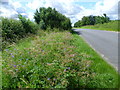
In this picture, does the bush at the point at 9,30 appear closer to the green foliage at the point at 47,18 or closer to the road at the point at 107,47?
the road at the point at 107,47

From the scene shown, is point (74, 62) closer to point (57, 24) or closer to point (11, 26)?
point (11, 26)

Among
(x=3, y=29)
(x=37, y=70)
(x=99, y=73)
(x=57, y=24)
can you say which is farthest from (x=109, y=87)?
(x=57, y=24)

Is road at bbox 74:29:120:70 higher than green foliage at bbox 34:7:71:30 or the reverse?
the reverse

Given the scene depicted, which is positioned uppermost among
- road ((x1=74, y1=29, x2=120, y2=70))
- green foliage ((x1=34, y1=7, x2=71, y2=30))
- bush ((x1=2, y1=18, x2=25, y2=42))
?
green foliage ((x1=34, y1=7, x2=71, y2=30))

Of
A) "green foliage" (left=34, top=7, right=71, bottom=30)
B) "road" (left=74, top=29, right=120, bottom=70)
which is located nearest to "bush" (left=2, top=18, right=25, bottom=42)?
"road" (left=74, top=29, right=120, bottom=70)

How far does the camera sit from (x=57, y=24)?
19734 millimetres

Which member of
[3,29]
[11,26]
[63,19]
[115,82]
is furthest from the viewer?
[63,19]

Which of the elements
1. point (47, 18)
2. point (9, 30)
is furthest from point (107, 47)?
point (47, 18)

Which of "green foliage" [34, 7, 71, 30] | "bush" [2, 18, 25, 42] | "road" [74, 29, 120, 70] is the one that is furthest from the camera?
"green foliage" [34, 7, 71, 30]

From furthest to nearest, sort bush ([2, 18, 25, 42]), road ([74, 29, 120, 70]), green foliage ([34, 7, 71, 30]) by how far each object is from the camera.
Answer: green foliage ([34, 7, 71, 30])
bush ([2, 18, 25, 42])
road ([74, 29, 120, 70])

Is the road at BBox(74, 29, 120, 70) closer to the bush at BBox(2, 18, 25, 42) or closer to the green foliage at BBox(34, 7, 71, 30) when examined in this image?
the bush at BBox(2, 18, 25, 42)

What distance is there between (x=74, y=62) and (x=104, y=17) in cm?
6547

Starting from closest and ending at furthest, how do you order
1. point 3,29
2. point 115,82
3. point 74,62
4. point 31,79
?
point 31,79 < point 115,82 < point 74,62 < point 3,29

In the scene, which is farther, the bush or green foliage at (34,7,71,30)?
green foliage at (34,7,71,30)
